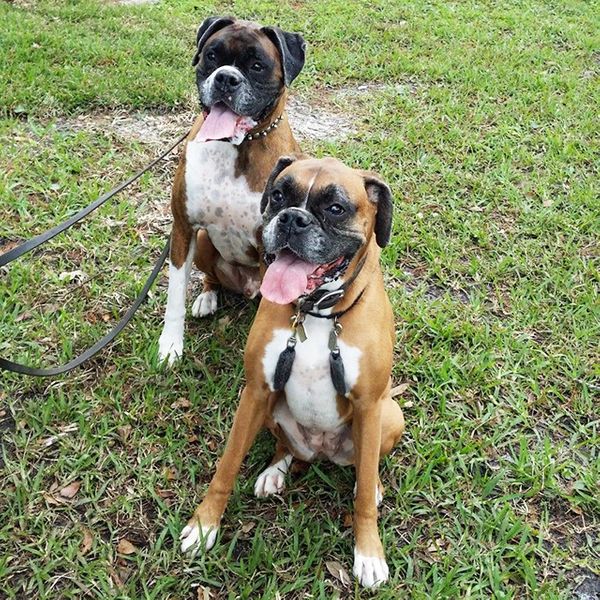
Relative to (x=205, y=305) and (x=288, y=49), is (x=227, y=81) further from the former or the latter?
(x=205, y=305)

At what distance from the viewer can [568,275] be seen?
4453mm

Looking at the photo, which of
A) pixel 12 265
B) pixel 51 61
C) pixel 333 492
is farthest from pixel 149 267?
pixel 51 61

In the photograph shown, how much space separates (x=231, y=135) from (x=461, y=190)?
2689mm

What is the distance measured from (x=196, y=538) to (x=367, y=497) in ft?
2.32

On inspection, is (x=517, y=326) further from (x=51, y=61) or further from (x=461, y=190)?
(x=51, y=61)

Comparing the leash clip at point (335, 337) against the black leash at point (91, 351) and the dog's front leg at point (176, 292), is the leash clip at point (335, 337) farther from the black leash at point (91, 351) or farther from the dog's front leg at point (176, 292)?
the black leash at point (91, 351)

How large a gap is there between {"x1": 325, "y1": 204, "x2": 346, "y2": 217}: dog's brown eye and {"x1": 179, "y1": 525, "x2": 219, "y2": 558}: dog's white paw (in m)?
1.36

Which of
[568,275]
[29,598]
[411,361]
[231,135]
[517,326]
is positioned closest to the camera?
[29,598]

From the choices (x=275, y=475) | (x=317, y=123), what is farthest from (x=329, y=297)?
(x=317, y=123)

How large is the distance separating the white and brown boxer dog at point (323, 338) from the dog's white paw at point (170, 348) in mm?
874

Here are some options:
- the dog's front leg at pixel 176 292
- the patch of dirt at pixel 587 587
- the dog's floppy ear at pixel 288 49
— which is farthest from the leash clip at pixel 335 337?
the patch of dirt at pixel 587 587

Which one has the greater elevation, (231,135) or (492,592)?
(231,135)

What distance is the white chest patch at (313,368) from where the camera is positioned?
8.57 feet

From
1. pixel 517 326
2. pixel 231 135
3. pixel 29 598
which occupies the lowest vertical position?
pixel 29 598
